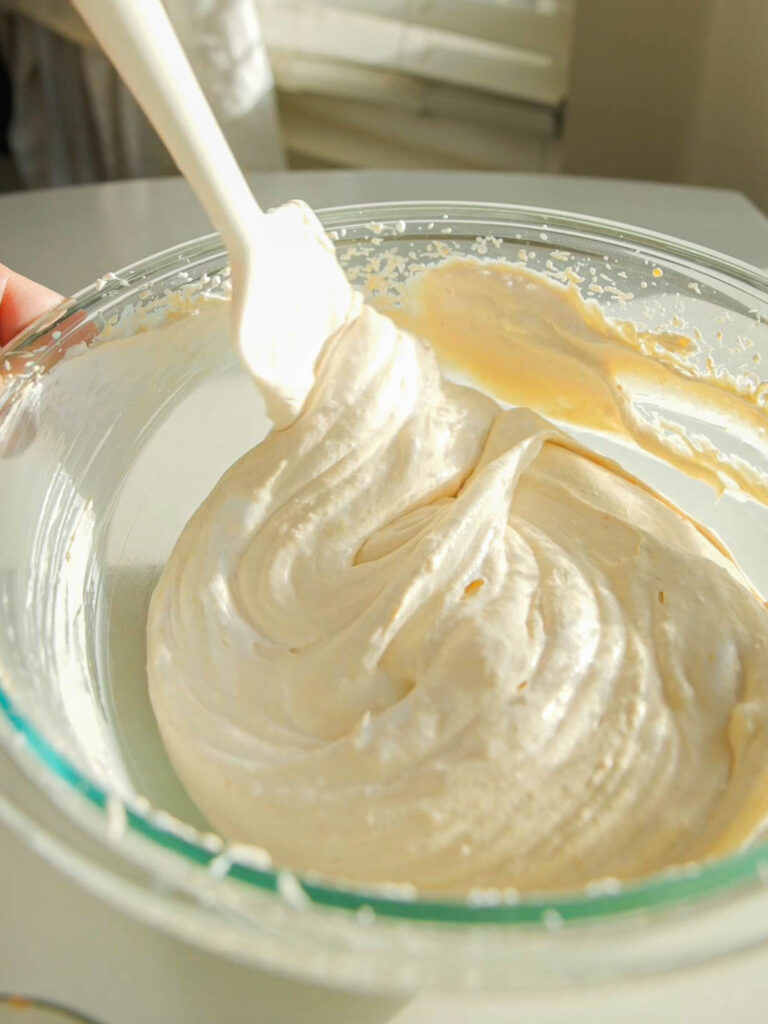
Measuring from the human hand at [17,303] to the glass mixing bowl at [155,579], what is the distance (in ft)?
0.30

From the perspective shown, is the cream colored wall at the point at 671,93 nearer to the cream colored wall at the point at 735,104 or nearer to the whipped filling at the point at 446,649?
the cream colored wall at the point at 735,104

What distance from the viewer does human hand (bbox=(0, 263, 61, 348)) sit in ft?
2.95

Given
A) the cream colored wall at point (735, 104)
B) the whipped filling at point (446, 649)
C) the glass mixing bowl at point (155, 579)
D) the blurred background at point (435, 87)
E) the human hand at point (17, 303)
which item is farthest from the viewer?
the blurred background at point (435, 87)

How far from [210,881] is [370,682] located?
243 mm

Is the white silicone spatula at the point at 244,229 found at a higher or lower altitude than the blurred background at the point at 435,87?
lower

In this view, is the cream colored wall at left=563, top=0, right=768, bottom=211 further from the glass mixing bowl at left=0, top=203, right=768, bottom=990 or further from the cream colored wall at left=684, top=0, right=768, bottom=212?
the glass mixing bowl at left=0, top=203, right=768, bottom=990

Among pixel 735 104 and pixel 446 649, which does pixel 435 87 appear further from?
pixel 446 649

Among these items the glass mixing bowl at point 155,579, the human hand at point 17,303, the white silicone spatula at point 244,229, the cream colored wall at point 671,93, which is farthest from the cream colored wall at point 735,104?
the human hand at point 17,303

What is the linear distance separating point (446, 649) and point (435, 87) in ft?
4.45

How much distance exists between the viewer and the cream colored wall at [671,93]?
1.37m

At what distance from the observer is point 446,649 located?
2.26 feet

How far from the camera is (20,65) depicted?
6.57 feet

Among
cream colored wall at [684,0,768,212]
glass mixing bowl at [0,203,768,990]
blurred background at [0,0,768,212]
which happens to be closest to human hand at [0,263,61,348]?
glass mixing bowl at [0,203,768,990]

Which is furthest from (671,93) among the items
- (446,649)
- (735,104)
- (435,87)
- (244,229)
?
(446,649)
